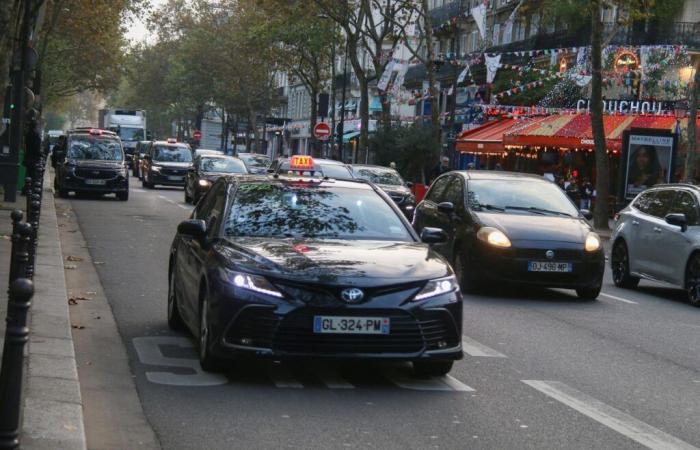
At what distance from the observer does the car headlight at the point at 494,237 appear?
49.7ft

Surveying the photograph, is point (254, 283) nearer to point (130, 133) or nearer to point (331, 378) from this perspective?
point (331, 378)

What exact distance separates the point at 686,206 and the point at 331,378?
9263 millimetres

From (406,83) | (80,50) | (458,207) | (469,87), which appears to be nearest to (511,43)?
(469,87)

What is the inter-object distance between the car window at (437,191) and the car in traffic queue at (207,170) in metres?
18.1

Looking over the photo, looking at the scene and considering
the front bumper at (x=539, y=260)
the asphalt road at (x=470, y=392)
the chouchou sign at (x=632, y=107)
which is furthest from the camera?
the chouchou sign at (x=632, y=107)

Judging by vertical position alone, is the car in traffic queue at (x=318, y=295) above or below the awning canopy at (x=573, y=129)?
below

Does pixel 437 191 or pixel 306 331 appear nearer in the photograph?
pixel 306 331

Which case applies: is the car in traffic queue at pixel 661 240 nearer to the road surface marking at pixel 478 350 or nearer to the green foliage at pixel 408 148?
the road surface marking at pixel 478 350

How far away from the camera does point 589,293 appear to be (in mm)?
15625

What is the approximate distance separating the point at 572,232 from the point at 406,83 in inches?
2238

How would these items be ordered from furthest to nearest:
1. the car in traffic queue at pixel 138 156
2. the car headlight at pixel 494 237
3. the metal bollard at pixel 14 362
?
the car in traffic queue at pixel 138 156, the car headlight at pixel 494 237, the metal bollard at pixel 14 362

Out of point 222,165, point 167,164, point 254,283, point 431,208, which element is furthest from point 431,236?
point 167,164

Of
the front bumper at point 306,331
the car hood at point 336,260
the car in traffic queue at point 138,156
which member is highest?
the car hood at point 336,260

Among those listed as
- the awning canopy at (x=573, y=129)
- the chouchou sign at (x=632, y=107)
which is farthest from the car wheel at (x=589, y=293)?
the chouchou sign at (x=632, y=107)
